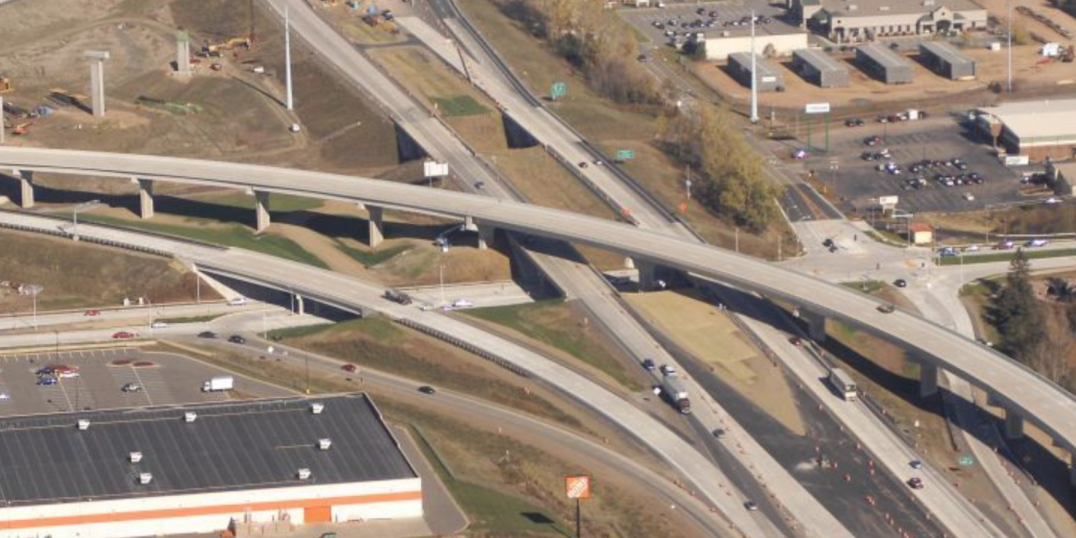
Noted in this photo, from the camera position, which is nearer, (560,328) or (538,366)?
(538,366)

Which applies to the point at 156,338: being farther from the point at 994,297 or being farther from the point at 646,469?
the point at 994,297

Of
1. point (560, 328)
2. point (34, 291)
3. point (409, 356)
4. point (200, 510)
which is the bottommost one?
point (409, 356)

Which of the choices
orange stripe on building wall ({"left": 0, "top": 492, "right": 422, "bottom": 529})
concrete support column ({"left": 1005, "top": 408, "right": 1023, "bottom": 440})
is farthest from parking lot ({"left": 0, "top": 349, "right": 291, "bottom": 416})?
concrete support column ({"left": 1005, "top": 408, "right": 1023, "bottom": 440})

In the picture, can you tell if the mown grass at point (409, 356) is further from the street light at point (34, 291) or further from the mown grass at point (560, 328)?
the street light at point (34, 291)

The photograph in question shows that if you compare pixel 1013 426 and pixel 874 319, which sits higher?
pixel 874 319

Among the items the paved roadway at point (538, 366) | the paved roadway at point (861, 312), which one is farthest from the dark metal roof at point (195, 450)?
the paved roadway at point (861, 312)

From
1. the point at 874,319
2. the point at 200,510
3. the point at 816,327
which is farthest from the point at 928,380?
the point at 200,510

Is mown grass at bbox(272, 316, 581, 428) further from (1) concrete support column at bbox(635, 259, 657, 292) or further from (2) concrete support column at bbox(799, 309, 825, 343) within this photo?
(2) concrete support column at bbox(799, 309, 825, 343)

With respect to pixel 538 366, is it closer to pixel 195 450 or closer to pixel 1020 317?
pixel 195 450
